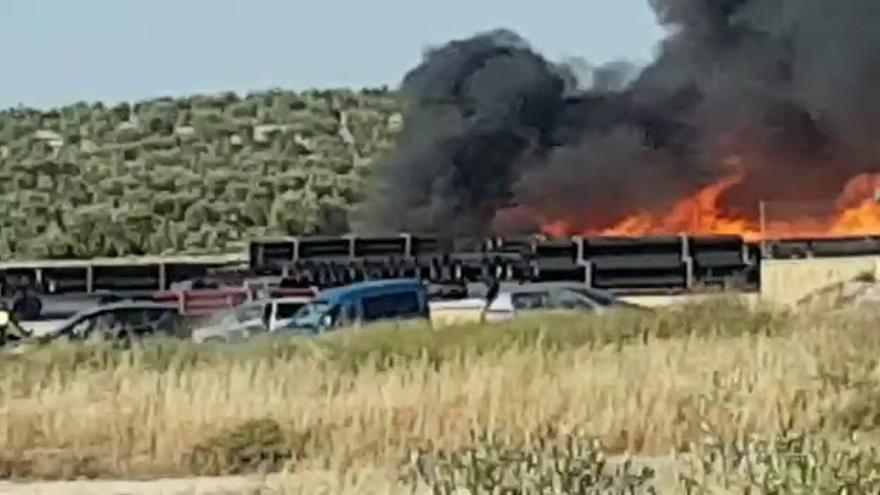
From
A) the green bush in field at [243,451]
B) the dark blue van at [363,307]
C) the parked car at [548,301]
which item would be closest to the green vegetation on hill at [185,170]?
the parked car at [548,301]

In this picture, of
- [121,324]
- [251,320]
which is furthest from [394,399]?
[121,324]

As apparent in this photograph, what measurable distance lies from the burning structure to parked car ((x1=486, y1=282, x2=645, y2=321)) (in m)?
18.6

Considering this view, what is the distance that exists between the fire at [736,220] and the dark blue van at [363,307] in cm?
2168

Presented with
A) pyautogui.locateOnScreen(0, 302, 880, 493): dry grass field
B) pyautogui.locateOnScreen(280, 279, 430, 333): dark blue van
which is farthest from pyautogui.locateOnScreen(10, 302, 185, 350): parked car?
pyautogui.locateOnScreen(0, 302, 880, 493): dry grass field

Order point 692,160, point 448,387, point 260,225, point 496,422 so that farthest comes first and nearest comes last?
1. point 260,225
2. point 692,160
3. point 448,387
4. point 496,422

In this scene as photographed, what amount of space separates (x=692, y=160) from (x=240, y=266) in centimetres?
1384

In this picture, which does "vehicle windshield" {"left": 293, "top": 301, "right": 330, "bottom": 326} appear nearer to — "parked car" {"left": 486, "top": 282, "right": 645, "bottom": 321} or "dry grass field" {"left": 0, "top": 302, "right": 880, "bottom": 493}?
"parked car" {"left": 486, "top": 282, "right": 645, "bottom": 321}

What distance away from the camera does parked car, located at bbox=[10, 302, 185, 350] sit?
35.1 m

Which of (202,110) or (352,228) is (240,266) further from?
(202,110)

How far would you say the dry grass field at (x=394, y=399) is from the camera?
19.8m

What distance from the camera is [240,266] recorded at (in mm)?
55688

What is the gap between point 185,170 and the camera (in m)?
95.1

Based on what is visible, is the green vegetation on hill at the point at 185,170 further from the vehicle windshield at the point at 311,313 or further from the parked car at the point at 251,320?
the vehicle windshield at the point at 311,313

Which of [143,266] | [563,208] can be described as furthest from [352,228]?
[143,266]
